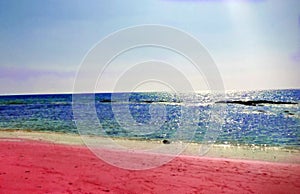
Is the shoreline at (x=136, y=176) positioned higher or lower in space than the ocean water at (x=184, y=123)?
lower

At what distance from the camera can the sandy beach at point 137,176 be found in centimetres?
788

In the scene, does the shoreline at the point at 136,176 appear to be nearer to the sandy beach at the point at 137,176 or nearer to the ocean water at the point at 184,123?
the sandy beach at the point at 137,176

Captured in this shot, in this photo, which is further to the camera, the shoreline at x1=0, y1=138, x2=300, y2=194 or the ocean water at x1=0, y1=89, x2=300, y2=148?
the ocean water at x1=0, y1=89, x2=300, y2=148

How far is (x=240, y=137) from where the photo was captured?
22.8 metres

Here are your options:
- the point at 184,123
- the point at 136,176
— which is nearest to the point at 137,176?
the point at 136,176

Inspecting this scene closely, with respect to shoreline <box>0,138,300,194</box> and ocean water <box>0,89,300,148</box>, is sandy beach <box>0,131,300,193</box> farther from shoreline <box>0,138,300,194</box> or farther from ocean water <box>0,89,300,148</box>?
ocean water <box>0,89,300,148</box>

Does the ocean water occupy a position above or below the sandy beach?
above

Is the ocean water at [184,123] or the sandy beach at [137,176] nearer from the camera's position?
the sandy beach at [137,176]

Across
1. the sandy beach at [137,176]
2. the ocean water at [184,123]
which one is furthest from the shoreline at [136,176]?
the ocean water at [184,123]

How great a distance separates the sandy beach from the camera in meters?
7.88

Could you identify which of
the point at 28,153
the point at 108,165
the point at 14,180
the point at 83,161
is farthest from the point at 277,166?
the point at 28,153

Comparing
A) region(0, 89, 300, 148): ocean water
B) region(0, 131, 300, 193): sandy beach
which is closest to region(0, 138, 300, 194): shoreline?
region(0, 131, 300, 193): sandy beach

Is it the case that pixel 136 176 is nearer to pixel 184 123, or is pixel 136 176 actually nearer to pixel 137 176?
pixel 137 176

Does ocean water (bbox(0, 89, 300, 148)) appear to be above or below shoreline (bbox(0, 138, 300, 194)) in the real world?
above
